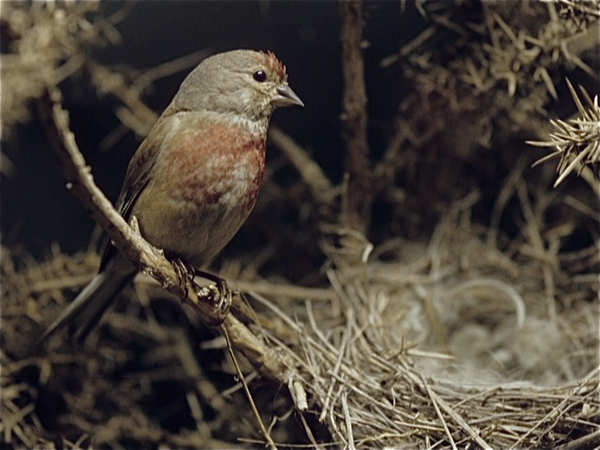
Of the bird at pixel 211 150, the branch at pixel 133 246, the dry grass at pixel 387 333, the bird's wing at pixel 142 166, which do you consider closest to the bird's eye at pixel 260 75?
the bird at pixel 211 150

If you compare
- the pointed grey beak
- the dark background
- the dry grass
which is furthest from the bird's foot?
the dark background

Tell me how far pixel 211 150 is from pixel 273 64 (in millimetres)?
272

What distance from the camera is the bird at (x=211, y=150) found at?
2.09 metres

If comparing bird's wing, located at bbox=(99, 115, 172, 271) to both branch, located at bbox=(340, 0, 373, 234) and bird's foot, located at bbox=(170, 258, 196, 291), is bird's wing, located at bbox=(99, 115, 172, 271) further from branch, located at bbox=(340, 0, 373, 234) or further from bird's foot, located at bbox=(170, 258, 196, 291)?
branch, located at bbox=(340, 0, 373, 234)

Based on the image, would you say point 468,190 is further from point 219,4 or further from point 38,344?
point 38,344

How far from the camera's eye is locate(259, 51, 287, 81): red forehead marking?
82.0 inches

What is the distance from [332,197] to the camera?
9.82ft

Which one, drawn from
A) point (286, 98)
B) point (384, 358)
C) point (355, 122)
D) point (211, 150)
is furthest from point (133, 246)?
point (355, 122)

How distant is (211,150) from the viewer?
6.88 feet

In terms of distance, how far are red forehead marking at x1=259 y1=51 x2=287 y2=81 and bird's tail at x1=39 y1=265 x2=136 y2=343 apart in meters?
0.79

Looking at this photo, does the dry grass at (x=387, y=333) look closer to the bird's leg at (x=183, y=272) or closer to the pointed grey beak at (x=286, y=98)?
the bird's leg at (x=183, y=272)

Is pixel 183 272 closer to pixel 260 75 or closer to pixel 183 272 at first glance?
pixel 183 272

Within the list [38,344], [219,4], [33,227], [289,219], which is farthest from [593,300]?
[33,227]

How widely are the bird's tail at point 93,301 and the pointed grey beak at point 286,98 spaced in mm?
744
